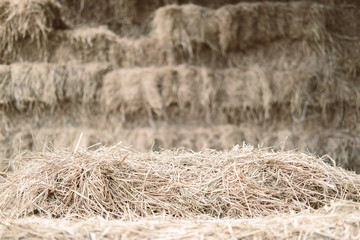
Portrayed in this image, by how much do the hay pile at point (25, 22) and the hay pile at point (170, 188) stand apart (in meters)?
0.99

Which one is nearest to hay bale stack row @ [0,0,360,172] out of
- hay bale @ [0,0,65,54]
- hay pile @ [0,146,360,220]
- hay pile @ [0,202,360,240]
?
hay bale @ [0,0,65,54]

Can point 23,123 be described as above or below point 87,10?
below

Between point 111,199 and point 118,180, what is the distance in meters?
0.10

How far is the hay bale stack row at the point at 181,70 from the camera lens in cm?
247

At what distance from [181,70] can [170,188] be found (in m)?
1.04

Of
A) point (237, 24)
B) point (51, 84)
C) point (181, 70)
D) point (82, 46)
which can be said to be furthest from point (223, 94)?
point (51, 84)

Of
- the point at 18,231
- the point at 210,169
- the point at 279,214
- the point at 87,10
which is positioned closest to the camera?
the point at 18,231

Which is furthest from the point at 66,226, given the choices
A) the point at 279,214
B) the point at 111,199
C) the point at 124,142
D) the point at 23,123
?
the point at 23,123

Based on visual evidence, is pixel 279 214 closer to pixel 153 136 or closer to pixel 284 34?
pixel 153 136

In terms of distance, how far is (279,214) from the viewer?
4.65ft

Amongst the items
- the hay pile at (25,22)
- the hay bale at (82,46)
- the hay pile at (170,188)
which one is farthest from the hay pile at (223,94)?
the hay pile at (170,188)

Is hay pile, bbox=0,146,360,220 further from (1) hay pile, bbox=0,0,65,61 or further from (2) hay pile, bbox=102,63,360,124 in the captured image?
(1) hay pile, bbox=0,0,65,61

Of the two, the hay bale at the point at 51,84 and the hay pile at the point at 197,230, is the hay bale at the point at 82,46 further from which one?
the hay pile at the point at 197,230

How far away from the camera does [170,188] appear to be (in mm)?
1635
